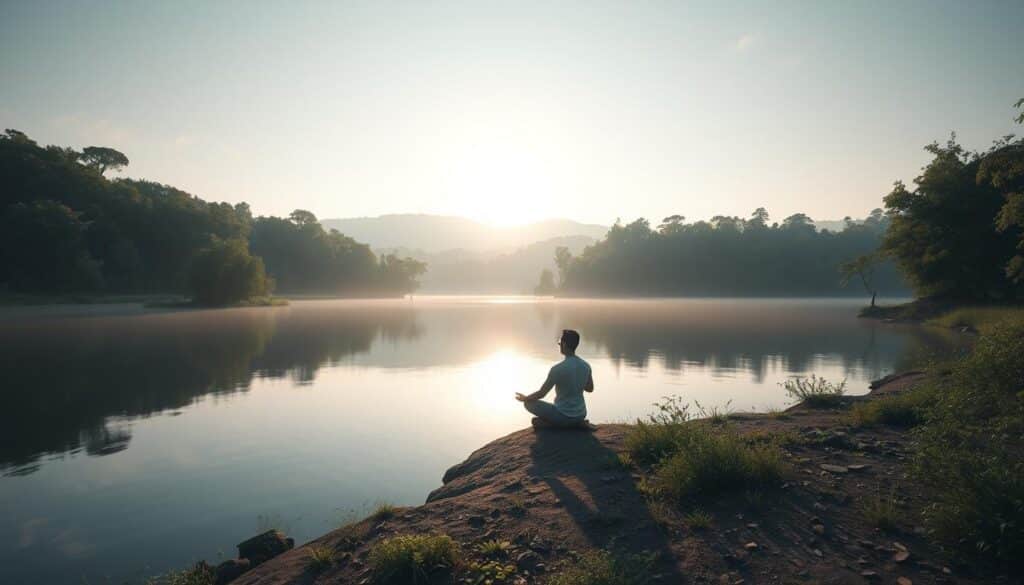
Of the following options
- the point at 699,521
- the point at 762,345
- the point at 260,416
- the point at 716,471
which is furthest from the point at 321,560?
the point at 762,345

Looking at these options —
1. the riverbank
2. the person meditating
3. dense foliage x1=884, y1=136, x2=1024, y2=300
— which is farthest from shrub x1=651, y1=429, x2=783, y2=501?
dense foliage x1=884, y1=136, x2=1024, y2=300

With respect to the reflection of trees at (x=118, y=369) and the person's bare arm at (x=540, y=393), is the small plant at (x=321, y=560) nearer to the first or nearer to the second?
the person's bare arm at (x=540, y=393)

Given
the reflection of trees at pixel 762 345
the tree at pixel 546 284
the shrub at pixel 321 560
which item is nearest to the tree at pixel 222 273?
the reflection of trees at pixel 762 345

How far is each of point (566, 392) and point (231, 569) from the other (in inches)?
226

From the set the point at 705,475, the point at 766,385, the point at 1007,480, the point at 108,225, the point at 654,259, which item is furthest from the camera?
the point at 654,259

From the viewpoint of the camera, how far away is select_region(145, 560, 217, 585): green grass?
5637 mm

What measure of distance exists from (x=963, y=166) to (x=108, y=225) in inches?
4411

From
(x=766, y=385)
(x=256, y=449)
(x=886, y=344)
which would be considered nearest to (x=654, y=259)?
(x=886, y=344)

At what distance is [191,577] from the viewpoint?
576 cm

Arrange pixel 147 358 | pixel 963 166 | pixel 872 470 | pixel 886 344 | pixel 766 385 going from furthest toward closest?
1. pixel 963 166
2. pixel 886 344
3. pixel 147 358
4. pixel 766 385
5. pixel 872 470

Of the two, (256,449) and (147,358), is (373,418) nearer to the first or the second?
(256,449)

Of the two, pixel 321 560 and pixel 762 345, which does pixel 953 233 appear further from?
pixel 321 560

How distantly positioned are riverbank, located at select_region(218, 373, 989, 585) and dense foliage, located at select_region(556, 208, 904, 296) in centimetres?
14541

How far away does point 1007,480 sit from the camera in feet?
14.6
